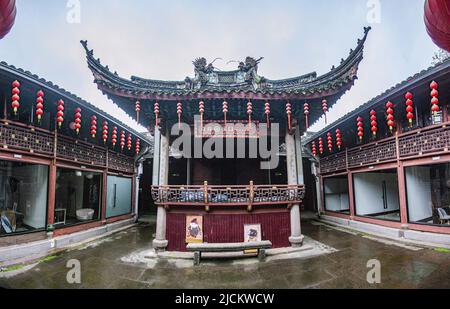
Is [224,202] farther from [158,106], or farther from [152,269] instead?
[158,106]

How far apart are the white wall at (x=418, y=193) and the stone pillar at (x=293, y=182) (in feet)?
15.9

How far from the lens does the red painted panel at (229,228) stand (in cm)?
713

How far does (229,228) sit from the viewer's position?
7.16 meters

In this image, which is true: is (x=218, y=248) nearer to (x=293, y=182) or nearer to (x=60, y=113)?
(x=293, y=182)

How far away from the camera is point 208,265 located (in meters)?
5.98

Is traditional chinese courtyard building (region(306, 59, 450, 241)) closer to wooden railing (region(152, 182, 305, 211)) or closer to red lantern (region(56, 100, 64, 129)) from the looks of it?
wooden railing (region(152, 182, 305, 211))

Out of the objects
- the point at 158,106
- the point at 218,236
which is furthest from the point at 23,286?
the point at 158,106

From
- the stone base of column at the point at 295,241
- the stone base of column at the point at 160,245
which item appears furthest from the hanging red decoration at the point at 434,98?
the stone base of column at the point at 160,245

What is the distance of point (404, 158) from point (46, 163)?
13.8 m

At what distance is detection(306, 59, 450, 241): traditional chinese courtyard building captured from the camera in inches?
286

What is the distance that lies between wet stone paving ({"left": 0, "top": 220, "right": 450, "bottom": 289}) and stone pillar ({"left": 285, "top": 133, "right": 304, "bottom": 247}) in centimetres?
95

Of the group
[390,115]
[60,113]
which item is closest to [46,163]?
[60,113]

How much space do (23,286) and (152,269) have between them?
2738 mm

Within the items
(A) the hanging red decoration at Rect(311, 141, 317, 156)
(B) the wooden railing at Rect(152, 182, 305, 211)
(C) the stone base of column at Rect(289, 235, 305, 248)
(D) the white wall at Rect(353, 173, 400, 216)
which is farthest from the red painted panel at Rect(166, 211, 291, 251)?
(A) the hanging red decoration at Rect(311, 141, 317, 156)
